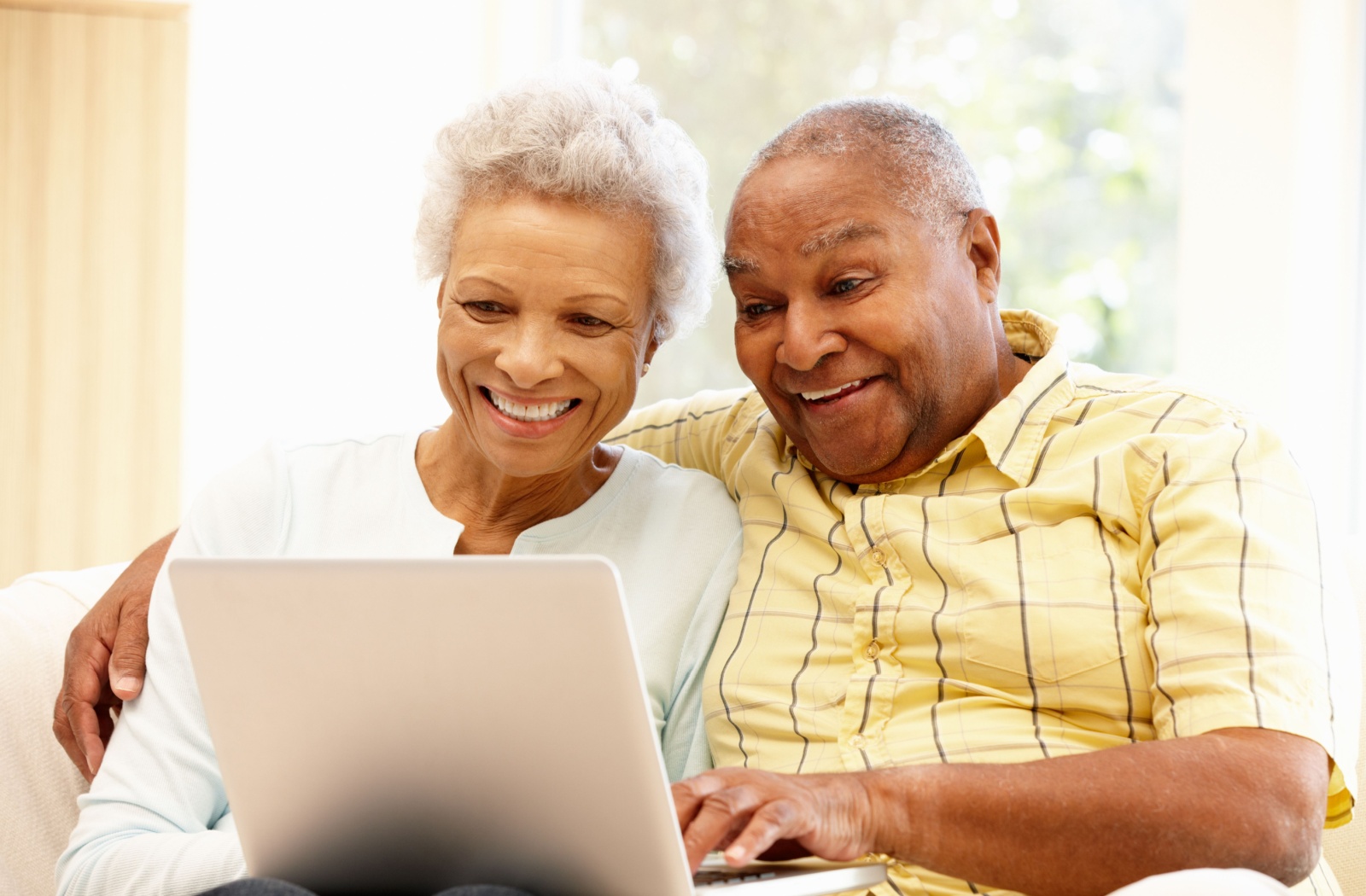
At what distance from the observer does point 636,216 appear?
149cm

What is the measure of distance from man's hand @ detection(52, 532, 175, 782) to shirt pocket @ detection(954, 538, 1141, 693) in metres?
0.96

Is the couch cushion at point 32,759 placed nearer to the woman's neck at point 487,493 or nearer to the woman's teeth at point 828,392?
the woman's neck at point 487,493

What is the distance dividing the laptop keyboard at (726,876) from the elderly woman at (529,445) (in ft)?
1.55

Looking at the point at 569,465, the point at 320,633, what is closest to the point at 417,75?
the point at 569,465

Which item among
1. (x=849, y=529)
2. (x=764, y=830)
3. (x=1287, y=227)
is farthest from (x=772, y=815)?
(x=1287, y=227)

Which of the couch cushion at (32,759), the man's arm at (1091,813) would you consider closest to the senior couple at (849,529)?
the man's arm at (1091,813)

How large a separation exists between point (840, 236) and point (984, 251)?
Answer: 241 millimetres

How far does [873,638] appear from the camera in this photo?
140 cm

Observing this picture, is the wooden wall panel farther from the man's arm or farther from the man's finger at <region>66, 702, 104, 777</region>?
the man's arm

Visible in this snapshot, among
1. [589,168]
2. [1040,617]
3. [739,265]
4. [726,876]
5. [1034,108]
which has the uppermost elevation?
[1034,108]

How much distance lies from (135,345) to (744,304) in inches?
76.4

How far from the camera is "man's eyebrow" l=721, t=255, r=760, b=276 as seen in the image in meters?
1.48

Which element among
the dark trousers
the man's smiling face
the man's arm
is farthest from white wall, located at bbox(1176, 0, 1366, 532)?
the dark trousers

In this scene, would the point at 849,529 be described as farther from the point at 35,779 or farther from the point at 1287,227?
the point at 1287,227
